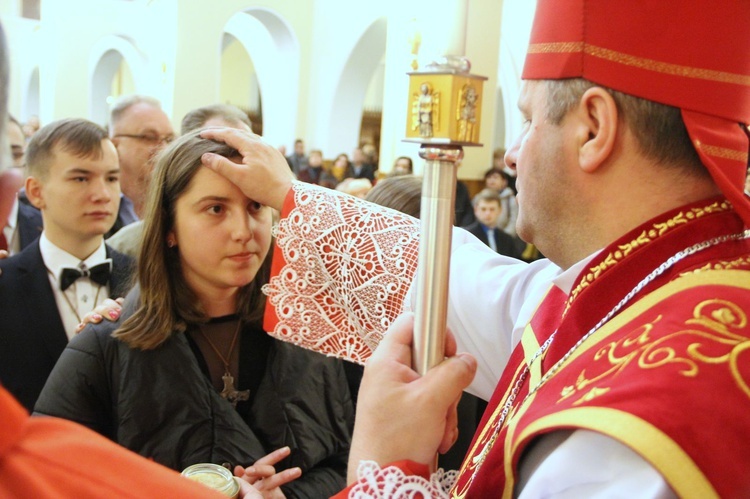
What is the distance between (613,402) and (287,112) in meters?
14.5

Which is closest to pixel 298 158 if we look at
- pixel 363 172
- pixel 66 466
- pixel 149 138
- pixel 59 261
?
pixel 363 172

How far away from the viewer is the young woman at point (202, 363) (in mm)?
1874

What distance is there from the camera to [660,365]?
0.94 metres

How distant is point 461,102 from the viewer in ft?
3.00

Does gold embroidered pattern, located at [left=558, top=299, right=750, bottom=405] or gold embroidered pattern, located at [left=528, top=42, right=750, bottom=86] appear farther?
gold embroidered pattern, located at [left=528, top=42, right=750, bottom=86]

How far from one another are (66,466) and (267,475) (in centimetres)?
112

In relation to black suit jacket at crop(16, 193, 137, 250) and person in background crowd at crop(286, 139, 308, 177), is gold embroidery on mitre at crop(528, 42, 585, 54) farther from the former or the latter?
person in background crowd at crop(286, 139, 308, 177)

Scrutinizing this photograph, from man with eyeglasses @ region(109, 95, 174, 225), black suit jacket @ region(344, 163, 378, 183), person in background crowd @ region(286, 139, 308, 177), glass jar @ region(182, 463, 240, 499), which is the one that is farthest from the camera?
person in background crowd @ region(286, 139, 308, 177)

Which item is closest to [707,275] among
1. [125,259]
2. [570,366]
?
[570,366]

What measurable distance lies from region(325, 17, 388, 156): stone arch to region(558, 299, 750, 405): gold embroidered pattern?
13042mm

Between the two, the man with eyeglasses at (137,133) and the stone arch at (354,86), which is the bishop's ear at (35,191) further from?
the stone arch at (354,86)

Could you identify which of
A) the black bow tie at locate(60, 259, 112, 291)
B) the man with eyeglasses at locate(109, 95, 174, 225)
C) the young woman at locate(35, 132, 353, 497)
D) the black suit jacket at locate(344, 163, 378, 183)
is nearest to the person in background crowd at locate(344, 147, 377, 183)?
the black suit jacket at locate(344, 163, 378, 183)

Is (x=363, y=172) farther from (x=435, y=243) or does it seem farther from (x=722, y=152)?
(x=435, y=243)

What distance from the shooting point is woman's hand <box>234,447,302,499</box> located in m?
1.73
